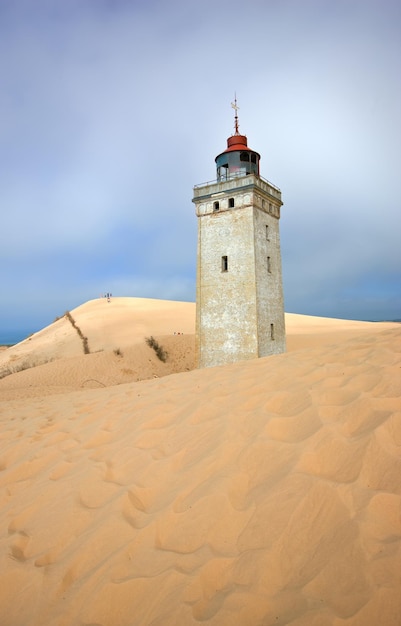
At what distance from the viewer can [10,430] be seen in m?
5.27

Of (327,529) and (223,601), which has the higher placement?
(327,529)

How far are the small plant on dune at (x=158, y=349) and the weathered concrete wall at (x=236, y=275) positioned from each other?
5743 millimetres

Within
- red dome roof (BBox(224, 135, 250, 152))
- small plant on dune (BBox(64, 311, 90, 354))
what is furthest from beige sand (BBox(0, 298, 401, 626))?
small plant on dune (BBox(64, 311, 90, 354))

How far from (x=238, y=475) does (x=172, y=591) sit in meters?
0.87

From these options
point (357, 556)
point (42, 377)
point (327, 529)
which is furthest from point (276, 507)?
point (42, 377)

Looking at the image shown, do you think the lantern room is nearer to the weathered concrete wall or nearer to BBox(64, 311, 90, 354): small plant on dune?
the weathered concrete wall

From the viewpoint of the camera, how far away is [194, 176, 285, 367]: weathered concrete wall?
14.6m

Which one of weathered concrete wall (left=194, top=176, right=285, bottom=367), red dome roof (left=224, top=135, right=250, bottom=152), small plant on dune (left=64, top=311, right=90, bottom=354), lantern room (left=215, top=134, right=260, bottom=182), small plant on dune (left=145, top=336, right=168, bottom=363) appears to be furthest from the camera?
small plant on dune (left=64, top=311, right=90, bottom=354)

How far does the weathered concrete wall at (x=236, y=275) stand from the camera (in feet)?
48.1

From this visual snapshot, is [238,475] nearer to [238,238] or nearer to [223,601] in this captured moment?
[223,601]

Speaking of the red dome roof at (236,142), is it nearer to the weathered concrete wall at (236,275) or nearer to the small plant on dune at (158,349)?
the weathered concrete wall at (236,275)

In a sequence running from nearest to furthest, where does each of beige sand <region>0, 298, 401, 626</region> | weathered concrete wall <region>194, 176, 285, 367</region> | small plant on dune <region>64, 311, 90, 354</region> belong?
beige sand <region>0, 298, 401, 626</region>, weathered concrete wall <region>194, 176, 285, 367</region>, small plant on dune <region>64, 311, 90, 354</region>

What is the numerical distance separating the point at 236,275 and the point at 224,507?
42.5 ft

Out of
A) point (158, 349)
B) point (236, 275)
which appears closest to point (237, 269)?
point (236, 275)
